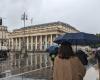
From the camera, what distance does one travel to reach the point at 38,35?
116m

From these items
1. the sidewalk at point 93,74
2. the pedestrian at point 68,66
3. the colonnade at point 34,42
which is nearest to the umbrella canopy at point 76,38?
the pedestrian at point 68,66

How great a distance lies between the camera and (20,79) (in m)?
11.7

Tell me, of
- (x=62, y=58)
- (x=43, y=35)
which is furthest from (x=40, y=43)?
(x=62, y=58)

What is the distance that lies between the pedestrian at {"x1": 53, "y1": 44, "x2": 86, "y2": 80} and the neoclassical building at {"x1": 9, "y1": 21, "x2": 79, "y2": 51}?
9832 cm

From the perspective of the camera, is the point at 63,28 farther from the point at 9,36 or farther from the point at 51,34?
the point at 9,36

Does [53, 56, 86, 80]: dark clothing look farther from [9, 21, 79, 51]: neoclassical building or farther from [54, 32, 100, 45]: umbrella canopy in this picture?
[9, 21, 79, 51]: neoclassical building

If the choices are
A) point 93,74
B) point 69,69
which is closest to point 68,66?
point 69,69

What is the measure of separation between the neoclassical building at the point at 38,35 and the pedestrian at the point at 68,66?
98.3 metres

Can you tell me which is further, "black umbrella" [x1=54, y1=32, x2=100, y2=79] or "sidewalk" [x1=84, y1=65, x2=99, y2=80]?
"black umbrella" [x1=54, y1=32, x2=100, y2=79]

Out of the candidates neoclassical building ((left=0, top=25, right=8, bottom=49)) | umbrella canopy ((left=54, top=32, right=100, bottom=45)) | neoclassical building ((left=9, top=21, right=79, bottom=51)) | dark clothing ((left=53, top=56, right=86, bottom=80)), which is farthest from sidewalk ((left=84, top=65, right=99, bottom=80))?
neoclassical building ((left=0, top=25, right=8, bottom=49))

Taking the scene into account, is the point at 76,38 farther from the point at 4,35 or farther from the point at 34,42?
the point at 4,35

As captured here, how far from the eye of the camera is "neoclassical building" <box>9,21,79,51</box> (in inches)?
4289

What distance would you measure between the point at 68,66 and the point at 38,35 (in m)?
110

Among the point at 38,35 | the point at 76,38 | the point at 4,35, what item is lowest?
the point at 76,38
